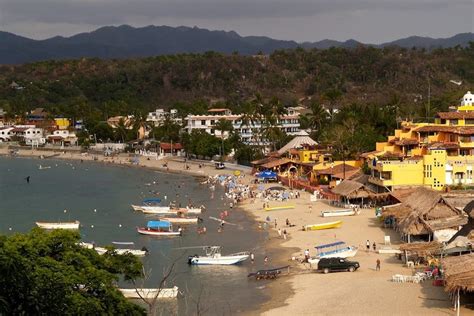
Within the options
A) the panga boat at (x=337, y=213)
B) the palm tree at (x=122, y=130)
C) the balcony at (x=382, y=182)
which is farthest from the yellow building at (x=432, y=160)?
the palm tree at (x=122, y=130)

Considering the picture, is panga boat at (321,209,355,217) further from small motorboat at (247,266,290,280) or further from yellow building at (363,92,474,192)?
small motorboat at (247,266,290,280)

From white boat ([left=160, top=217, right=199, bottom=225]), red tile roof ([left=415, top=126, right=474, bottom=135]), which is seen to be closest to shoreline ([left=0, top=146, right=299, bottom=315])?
white boat ([left=160, top=217, right=199, bottom=225])

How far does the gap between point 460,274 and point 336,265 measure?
9414 mm

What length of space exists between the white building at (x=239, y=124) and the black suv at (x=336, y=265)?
5563 cm

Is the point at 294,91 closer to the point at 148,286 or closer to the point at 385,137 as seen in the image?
the point at 385,137

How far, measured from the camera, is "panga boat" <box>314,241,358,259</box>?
125 feet

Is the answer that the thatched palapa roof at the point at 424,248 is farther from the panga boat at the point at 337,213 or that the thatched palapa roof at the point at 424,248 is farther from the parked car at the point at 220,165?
the parked car at the point at 220,165

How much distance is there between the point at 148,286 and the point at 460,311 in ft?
44.5

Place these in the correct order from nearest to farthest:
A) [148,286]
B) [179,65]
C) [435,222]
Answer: [148,286] < [435,222] < [179,65]

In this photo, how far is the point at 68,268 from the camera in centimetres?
2212

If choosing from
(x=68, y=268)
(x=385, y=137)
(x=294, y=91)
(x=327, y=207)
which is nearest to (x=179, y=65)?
(x=294, y=91)

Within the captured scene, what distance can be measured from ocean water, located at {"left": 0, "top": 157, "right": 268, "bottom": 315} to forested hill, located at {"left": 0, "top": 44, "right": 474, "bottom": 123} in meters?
65.3

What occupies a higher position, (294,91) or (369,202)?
(294,91)

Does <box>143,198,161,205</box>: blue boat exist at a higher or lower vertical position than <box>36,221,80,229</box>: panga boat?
higher
